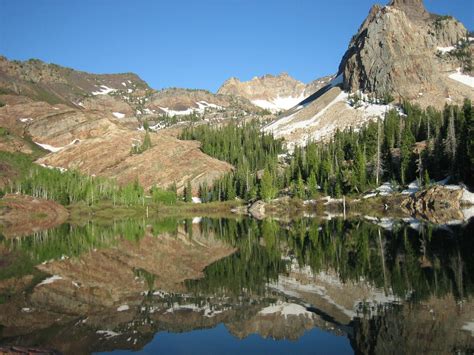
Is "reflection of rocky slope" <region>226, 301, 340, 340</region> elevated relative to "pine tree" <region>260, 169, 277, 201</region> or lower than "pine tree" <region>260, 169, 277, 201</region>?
lower

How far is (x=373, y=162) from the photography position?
124 meters

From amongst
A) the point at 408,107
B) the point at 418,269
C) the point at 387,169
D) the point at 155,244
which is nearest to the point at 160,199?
the point at 387,169

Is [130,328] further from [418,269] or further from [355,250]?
[355,250]

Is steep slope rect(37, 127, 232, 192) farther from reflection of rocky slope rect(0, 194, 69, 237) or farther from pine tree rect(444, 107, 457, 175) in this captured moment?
pine tree rect(444, 107, 457, 175)

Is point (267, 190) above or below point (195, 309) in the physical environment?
above

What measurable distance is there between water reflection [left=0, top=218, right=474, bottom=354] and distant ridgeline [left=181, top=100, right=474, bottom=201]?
6321 centimetres

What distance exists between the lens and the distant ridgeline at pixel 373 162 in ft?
319

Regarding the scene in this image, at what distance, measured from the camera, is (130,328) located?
1723cm

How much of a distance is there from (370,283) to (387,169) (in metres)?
107

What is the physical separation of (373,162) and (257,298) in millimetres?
110423

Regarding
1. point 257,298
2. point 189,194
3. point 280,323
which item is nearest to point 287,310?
point 280,323

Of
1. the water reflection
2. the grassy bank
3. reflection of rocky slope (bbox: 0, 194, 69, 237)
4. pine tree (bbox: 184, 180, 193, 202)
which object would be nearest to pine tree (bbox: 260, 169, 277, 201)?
the grassy bank

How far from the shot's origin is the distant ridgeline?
319ft

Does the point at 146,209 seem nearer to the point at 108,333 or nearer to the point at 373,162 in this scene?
the point at 373,162
